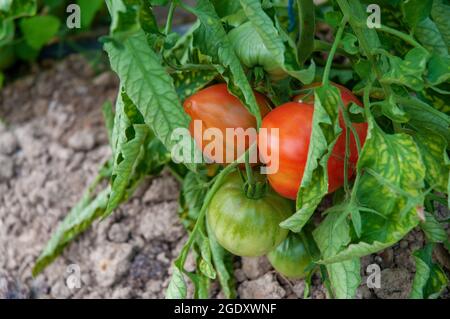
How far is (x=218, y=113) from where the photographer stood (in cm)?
96

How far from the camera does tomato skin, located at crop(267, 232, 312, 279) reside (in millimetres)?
1078

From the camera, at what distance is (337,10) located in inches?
38.9

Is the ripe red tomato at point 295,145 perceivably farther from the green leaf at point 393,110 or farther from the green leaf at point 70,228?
the green leaf at point 70,228

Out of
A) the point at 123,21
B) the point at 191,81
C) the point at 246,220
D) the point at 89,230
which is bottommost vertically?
the point at 89,230

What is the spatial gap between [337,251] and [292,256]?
8.1 inches

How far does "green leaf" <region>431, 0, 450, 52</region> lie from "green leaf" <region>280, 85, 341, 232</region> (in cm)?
30

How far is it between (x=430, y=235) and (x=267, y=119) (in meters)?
0.27

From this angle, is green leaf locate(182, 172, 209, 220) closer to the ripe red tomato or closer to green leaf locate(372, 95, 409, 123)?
the ripe red tomato

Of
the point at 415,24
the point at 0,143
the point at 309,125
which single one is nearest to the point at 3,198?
the point at 0,143

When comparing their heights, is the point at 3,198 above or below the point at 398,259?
Answer: below

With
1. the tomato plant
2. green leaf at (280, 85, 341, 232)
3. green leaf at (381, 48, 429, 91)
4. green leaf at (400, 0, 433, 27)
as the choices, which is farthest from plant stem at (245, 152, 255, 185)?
green leaf at (400, 0, 433, 27)

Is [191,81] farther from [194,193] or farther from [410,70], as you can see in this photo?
[410,70]

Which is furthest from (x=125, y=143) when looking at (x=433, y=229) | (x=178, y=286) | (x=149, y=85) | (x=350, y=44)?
(x=433, y=229)
